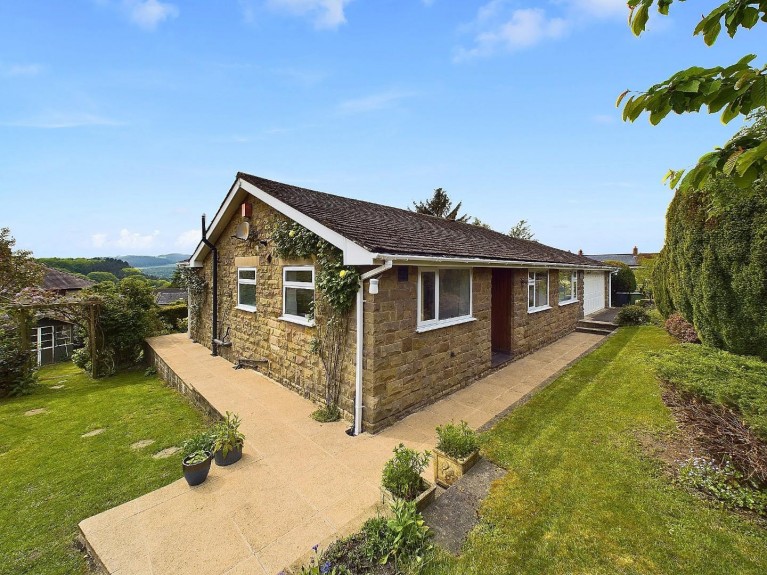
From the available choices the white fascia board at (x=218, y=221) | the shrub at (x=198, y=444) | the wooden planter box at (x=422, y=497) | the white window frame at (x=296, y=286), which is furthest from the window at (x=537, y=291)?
the shrub at (x=198, y=444)

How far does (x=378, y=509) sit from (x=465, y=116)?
42.3 feet

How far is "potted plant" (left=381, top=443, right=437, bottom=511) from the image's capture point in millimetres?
3881

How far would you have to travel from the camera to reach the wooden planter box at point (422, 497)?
3785mm

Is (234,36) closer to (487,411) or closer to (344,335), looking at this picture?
(344,335)

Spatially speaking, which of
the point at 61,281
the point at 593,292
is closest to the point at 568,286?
the point at 593,292

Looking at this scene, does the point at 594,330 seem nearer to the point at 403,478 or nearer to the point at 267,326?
the point at 267,326

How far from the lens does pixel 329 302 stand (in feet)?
21.6

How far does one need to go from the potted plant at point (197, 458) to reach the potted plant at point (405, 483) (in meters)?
2.82

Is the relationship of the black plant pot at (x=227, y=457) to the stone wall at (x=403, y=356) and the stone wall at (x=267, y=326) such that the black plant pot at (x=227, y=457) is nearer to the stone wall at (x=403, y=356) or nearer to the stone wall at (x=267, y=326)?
the stone wall at (x=267, y=326)

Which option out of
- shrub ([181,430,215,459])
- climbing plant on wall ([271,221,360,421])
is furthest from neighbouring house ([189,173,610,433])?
shrub ([181,430,215,459])

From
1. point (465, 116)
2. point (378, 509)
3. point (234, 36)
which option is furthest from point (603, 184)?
point (378, 509)

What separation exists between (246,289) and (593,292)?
21281 mm

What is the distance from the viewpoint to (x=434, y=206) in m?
40.1

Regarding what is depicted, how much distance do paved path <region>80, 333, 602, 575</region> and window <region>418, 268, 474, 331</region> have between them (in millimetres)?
1938
